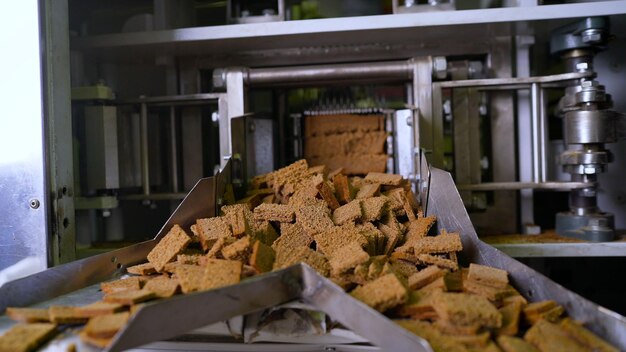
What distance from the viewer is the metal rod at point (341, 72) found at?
154 centimetres

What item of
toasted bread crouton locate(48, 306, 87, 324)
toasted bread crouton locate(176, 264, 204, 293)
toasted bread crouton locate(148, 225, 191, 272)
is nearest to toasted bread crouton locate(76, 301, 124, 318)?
toasted bread crouton locate(48, 306, 87, 324)

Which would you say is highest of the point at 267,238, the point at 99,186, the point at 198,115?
the point at 198,115

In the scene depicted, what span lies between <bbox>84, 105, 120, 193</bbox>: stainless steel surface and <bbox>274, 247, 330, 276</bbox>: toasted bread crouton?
828mm

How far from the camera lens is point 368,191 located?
4.24 ft

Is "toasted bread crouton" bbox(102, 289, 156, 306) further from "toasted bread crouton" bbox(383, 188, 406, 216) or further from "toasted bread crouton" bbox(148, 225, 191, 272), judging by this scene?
"toasted bread crouton" bbox(383, 188, 406, 216)

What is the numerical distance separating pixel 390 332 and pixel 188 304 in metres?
0.31

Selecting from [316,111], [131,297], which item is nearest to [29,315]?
[131,297]

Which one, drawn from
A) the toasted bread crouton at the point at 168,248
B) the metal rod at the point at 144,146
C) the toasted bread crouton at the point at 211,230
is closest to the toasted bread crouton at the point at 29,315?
the toasted bread crouton at the point at 168,248

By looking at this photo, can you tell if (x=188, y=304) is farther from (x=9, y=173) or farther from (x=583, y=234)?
(x=583, y=234)

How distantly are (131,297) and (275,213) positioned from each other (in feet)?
1.48

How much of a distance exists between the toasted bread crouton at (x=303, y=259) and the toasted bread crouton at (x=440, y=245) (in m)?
0.21

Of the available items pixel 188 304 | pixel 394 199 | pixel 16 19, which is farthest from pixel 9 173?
pixel 394 199

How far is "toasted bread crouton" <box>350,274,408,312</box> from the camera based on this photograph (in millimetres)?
818

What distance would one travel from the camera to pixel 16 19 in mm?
1192
